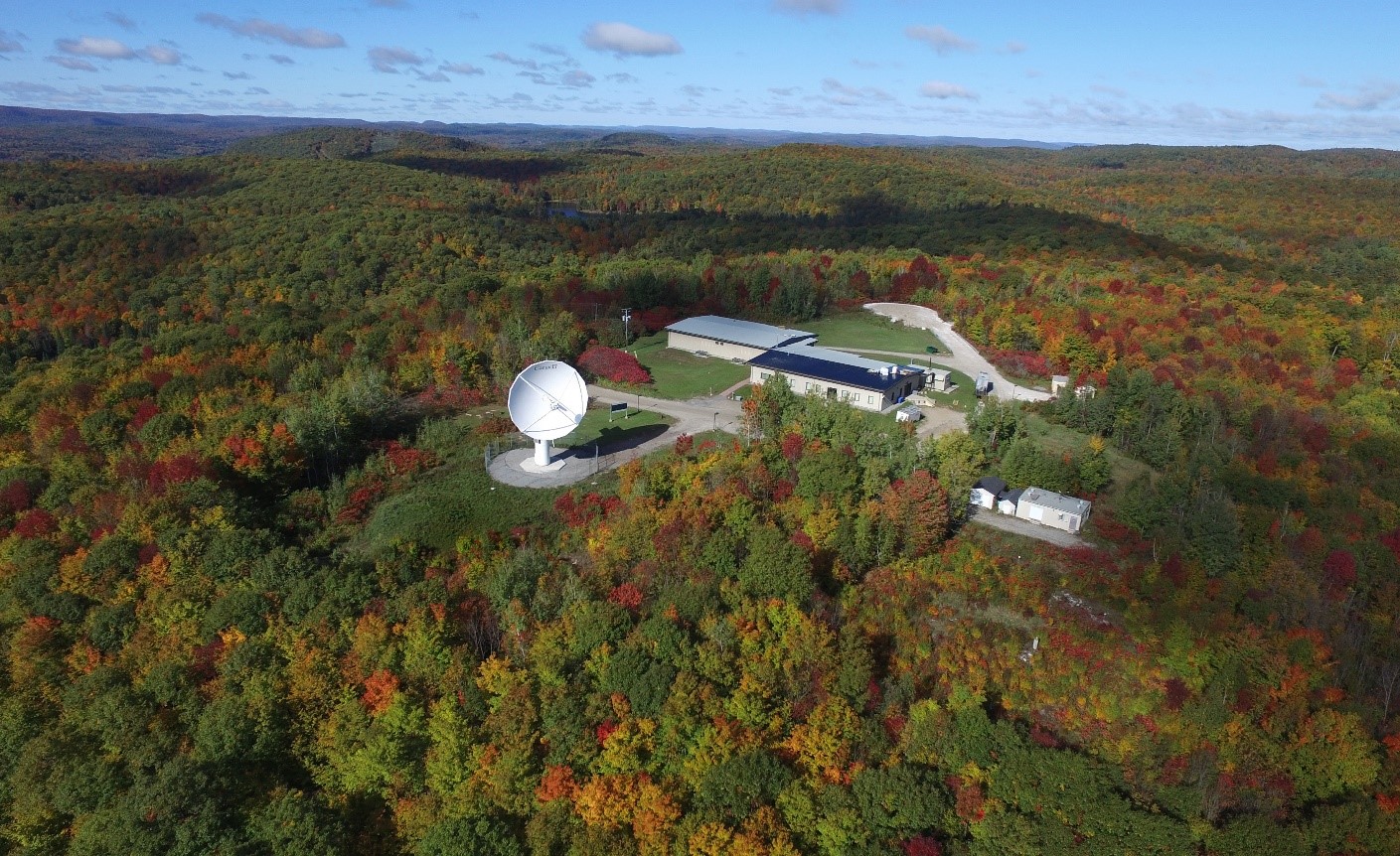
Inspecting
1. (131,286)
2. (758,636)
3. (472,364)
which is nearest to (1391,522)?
(758,636)

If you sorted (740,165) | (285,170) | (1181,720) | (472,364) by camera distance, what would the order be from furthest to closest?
(740,165) → (285,170) → (472,364) → (1181,720)

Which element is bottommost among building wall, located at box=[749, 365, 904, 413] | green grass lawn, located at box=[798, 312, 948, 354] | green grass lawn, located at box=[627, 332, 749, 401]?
green grass lawn, located at box=[627, 332, 749, 401]

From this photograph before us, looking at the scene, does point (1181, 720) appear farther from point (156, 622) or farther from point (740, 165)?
point (740, 165)

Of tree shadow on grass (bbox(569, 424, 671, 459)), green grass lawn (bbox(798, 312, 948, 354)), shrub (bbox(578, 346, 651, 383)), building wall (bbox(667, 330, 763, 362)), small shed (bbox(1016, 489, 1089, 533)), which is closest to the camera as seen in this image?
small shed (bbox(1016, 489, 1089, 533))

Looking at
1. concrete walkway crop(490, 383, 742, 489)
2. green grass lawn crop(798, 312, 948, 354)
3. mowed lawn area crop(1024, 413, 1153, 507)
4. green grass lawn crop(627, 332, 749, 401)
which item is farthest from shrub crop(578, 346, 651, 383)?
mowed lawn area crop(1024, 413, 1153, 507)

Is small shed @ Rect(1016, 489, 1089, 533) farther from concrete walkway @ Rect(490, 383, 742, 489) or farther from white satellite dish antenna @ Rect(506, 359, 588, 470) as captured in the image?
white satellite dish antenna @ Rect(506, 359, 588, 470)

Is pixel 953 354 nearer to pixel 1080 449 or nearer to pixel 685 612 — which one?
pixel 1080 449

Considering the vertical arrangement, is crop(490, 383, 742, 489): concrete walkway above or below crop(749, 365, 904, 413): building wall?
below
